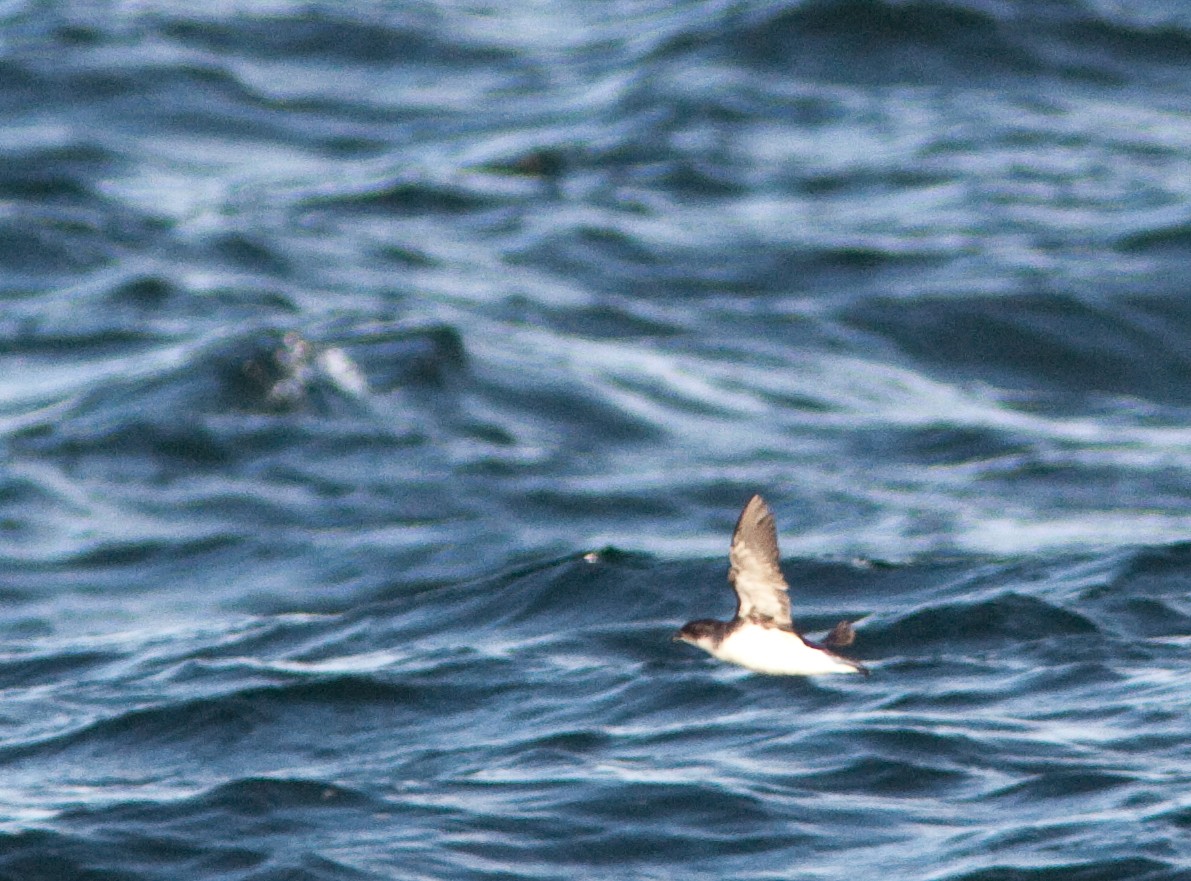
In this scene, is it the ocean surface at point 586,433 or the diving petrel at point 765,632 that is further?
the ocean surface at point 586,433

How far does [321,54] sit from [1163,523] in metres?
18.1

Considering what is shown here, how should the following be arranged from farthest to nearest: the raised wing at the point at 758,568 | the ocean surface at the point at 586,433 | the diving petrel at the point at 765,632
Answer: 1. the ocean surface at the point at 586,433
2. the diving petrel at the point at 765,632
3. the raised wing at the point at 758,568

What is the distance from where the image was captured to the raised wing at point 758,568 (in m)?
8.92

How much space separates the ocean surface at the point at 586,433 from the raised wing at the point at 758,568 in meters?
0.77

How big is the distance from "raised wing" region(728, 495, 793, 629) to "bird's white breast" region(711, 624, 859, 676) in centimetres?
8

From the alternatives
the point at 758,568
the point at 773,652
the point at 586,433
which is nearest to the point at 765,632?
the point at 773,652

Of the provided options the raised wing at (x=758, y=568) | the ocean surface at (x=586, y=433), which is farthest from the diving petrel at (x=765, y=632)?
the ocean surface at (x=586, y=433)

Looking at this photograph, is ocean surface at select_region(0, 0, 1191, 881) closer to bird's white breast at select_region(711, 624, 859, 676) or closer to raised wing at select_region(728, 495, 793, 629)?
bird's white breast at select_region(711, 624, 859, 676)

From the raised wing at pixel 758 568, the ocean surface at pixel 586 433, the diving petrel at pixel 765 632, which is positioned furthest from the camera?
the ocean surface at pixel 586 433

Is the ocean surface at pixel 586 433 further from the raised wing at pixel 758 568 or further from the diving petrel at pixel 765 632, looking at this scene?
the raised wing at pixel 758 568

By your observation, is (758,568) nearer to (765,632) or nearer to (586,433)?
(765,632)

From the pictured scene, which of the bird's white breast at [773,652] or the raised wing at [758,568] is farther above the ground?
the raised wing at [758,568]

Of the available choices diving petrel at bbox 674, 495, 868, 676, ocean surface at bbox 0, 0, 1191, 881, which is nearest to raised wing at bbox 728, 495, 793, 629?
diving petrel at bbox 674, 495, 868, 676

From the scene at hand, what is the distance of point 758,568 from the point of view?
363 inches
